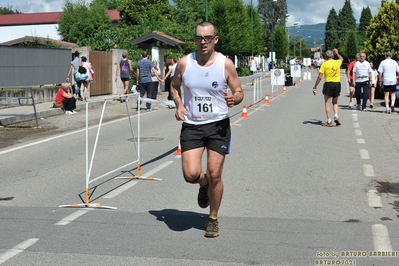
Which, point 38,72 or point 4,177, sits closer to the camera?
point 4,177

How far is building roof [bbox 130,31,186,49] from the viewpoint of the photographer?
32.2 meters

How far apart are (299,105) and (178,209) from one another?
669 inches

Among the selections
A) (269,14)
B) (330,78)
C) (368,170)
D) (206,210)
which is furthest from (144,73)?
(269,14)

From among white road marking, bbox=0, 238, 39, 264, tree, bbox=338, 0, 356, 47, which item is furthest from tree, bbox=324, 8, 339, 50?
white road marking, bbox=0, 238, 39, 264

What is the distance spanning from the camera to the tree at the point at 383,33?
26750 mm

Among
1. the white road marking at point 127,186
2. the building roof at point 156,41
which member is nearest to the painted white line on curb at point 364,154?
the white road marking at point 127,186

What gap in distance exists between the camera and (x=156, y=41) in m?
33.0

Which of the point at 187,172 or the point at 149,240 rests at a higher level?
the point at 187,172

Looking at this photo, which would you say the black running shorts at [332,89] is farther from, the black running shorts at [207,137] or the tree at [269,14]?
the tree at [269,14]

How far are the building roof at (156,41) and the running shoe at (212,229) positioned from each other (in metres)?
26.5

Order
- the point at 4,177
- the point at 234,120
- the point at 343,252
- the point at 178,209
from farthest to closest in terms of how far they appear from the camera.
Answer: the point at 234,120 < the point at 4,177 < the point at 178,209 < the point at 343,252

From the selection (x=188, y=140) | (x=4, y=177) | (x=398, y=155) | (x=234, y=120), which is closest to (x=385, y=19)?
(x=234, y=120)

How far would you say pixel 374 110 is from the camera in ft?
70.1

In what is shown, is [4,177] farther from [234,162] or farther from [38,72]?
[38,72]
